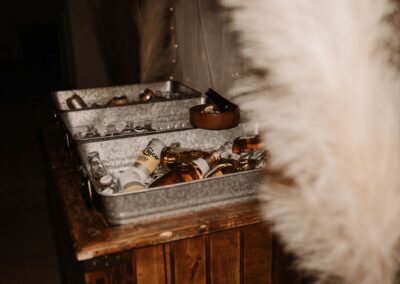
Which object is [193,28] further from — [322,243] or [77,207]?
[322,243]

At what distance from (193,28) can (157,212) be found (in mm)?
1951

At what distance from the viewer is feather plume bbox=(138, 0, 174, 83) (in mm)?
3418

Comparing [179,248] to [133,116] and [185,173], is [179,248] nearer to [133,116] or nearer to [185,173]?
[185,173]

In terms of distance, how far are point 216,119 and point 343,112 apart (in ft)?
3.78

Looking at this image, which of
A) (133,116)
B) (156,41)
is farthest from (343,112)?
(156,41)

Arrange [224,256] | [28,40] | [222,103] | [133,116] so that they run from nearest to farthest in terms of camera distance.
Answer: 1. [224,256]
2. [222,103]
3. [133,116]
4. [28,40]

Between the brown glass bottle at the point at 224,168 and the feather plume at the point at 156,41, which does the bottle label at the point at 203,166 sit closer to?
the brown glass bottle at the point at 224,168

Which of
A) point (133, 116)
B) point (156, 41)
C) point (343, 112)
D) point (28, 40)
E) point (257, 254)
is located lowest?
point (257, 254)

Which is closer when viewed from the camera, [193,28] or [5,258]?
[193,28]

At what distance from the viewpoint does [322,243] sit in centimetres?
88

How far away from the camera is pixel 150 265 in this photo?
4.05 feet

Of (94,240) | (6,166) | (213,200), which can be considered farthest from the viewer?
(6,166)

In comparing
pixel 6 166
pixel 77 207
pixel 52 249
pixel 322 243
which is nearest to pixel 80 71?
pixel 6 166

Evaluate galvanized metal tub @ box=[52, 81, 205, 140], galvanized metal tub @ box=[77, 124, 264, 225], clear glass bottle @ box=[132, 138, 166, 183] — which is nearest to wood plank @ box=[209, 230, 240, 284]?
galvanized metal tub @ box=[77, 124, 264, 225]
